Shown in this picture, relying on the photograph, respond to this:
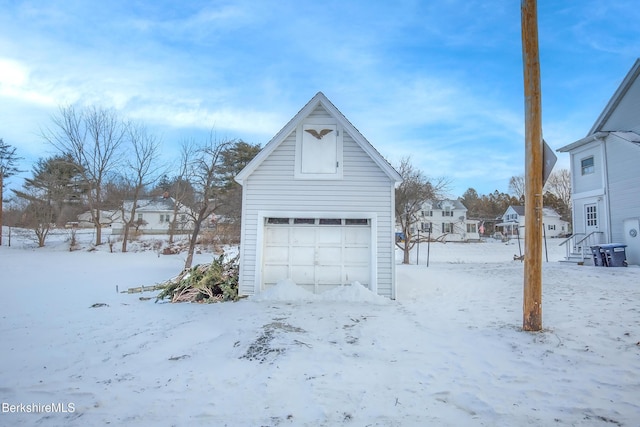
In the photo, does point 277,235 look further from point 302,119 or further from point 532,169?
point 532,169

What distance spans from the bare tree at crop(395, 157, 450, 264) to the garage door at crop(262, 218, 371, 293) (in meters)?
10.9

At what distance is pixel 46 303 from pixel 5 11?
25.6ft

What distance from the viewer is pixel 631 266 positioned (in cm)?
1223

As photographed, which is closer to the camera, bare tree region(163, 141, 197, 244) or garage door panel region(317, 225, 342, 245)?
garage door panel region(317, 225, 342, 245)

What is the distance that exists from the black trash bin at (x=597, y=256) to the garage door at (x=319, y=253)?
10534mm

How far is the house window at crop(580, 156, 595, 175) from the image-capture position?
48.2ft

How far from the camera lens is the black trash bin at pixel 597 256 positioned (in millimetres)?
12984

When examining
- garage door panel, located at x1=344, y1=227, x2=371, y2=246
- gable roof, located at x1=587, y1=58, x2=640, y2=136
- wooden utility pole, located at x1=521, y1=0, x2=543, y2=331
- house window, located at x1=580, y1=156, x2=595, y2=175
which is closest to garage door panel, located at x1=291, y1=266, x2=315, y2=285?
garage door panel, located at x1=344, y1=227, x2=371, y2=246

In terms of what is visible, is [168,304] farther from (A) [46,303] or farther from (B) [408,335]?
(B) [408,335]

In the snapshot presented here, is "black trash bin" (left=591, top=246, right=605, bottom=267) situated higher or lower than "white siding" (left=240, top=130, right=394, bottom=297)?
lower

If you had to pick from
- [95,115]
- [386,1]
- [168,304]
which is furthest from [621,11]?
[95,115]

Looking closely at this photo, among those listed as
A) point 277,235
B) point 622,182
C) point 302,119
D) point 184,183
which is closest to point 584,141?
point 622,182

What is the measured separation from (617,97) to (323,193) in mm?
14023

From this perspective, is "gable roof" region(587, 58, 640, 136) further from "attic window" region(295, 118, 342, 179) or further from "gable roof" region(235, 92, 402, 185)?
"attic window" region(295, 118, 342, 179)
